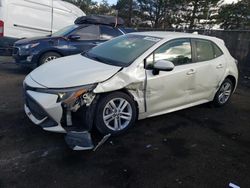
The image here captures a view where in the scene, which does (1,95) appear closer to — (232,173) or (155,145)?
(155,145)

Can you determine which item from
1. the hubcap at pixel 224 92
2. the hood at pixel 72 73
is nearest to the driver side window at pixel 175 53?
the hood at pixel 72 73

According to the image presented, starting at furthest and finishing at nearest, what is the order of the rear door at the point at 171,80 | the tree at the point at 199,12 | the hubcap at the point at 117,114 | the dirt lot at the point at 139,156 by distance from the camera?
the tree at the point at 199,12 → the rear door at the point at 171,80 → the hubcap at the point at 117,114 → the dirt lot at the point at 139,156

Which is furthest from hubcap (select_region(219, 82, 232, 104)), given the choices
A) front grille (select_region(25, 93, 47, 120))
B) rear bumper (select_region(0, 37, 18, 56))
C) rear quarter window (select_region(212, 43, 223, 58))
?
rear bumper (select_region(0, 37, 18, 56))

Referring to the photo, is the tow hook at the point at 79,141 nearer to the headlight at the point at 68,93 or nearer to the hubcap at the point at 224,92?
the headlight at the point at 68,93

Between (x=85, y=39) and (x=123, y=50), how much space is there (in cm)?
396

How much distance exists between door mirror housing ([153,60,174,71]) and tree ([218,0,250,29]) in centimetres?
2689

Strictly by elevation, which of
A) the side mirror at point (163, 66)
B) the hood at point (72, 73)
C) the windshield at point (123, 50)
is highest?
the windshield at point (123, 50)

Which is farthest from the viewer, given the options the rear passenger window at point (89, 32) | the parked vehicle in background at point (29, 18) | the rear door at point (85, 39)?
the parked vehicle in background at point (29, 18)

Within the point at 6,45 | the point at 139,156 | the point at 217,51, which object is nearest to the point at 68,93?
the point at 139,156

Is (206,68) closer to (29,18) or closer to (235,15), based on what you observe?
(29,18)

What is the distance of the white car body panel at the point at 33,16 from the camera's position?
960cm

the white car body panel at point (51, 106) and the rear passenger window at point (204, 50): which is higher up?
the rear passenger window at point (204, 50)

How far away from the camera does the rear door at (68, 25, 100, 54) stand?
7832 mm

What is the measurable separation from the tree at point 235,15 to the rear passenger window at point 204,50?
2546 cm
